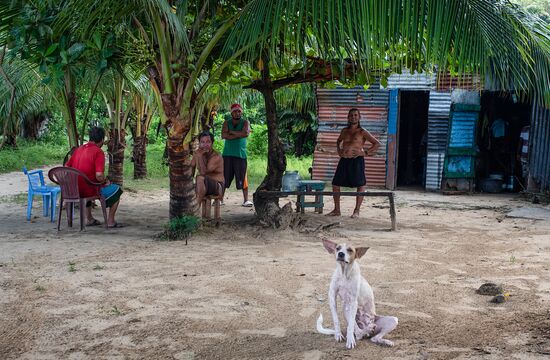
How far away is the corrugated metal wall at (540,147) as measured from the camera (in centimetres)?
1194

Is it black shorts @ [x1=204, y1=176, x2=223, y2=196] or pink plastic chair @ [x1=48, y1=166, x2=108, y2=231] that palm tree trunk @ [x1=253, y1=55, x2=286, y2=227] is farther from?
pink plastic chair @ [x1=48, y1=166, x2=108, y2=231]

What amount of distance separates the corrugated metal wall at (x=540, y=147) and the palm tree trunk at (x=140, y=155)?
Answer: 792 centimetres

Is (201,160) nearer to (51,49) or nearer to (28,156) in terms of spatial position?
(51,49)

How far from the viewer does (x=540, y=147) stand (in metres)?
12.1

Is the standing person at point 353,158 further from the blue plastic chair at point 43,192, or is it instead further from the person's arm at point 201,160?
the blue plastic chair at point 43,192

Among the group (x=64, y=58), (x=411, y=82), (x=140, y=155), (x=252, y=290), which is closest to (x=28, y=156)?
(x=140, y=155)

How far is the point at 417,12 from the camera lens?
15.4ft

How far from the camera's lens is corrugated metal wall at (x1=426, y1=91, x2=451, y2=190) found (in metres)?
13.3

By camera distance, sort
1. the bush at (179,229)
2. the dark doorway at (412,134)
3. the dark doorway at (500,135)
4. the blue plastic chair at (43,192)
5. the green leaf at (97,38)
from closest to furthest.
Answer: the green leaf at (97,38) → the bush at (179,229) → the blue plastic chair at (43,192) → the dark doorway at (500,135) → the dark doorway at (412,134)

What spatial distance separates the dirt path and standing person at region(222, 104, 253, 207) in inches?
67.1

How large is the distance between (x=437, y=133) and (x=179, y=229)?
7553mm

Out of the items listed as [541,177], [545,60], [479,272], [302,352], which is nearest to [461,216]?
[541,177]

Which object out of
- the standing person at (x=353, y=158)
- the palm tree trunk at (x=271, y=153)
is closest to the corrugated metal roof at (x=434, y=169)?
the standing person at (x=353, y=158)

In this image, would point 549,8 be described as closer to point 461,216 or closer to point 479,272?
point 461,216
